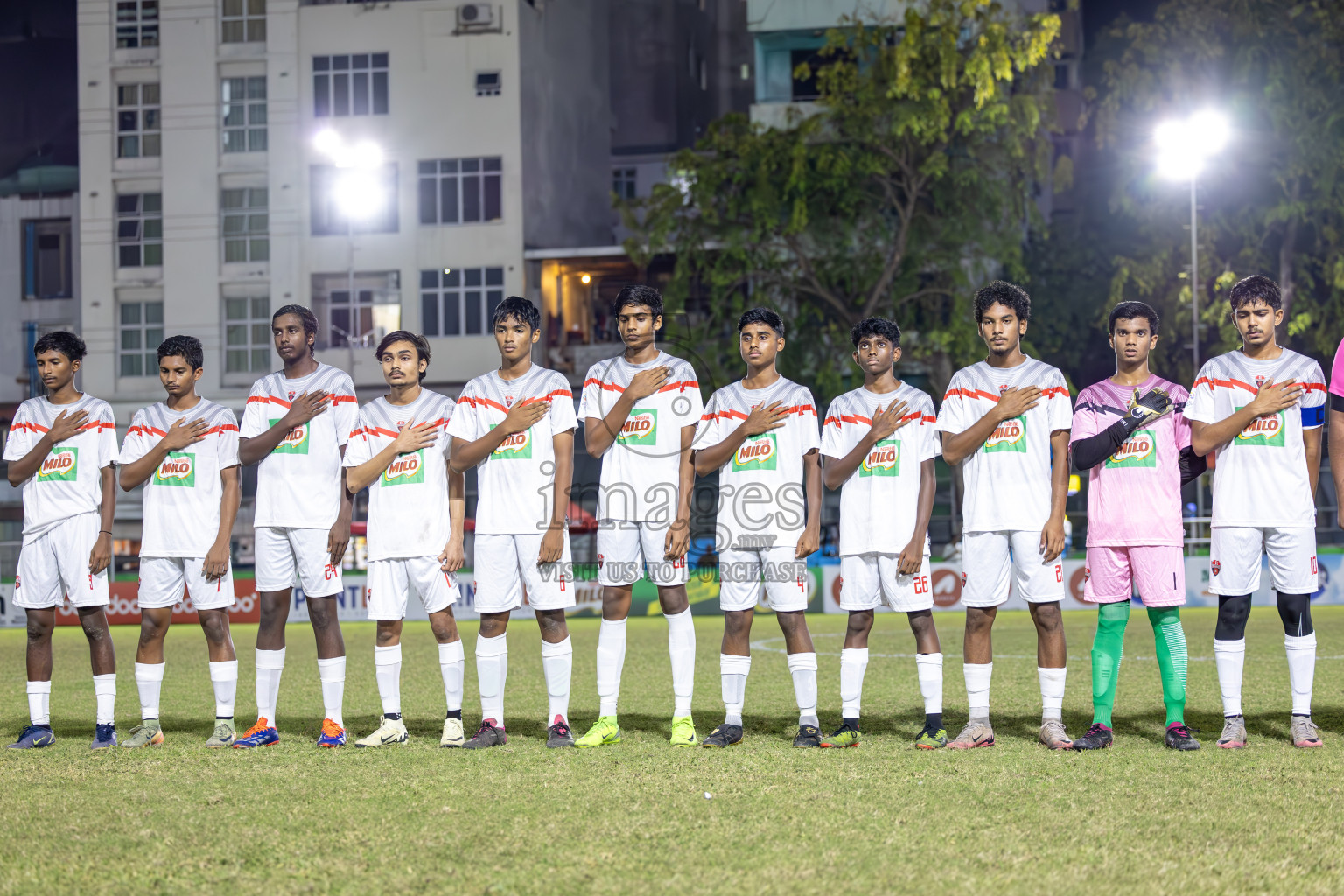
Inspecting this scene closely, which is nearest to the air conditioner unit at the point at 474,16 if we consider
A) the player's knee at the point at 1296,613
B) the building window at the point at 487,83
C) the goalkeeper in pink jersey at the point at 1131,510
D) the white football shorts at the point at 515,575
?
the building window at the point at 487,83

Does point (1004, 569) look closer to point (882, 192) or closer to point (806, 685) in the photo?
point (806, 685)

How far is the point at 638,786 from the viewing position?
245 inches

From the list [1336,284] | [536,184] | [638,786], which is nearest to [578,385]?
[536,184]

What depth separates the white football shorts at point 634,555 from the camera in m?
7.55

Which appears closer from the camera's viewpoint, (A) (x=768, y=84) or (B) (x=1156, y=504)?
(B) (x=1156, y=504)

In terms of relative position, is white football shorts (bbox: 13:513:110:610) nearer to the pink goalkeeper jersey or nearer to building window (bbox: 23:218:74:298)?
the pink goalkeeper jersey

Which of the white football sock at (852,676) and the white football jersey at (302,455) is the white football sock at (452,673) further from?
the white football sock at (852,676)

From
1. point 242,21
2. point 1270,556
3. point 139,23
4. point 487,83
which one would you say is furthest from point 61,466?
point 139,23

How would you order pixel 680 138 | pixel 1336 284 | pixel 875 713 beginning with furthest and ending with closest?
pixel 680 138, pixel 1336 284, pixel 875 713

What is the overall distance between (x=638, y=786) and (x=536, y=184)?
1287 inches

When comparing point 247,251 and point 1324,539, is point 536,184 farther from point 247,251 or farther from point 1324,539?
point 1324,539

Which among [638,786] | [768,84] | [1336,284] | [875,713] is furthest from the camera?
[768,84]

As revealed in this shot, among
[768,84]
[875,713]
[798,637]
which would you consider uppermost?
[768,84]

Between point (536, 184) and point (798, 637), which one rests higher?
point (536, 184)
